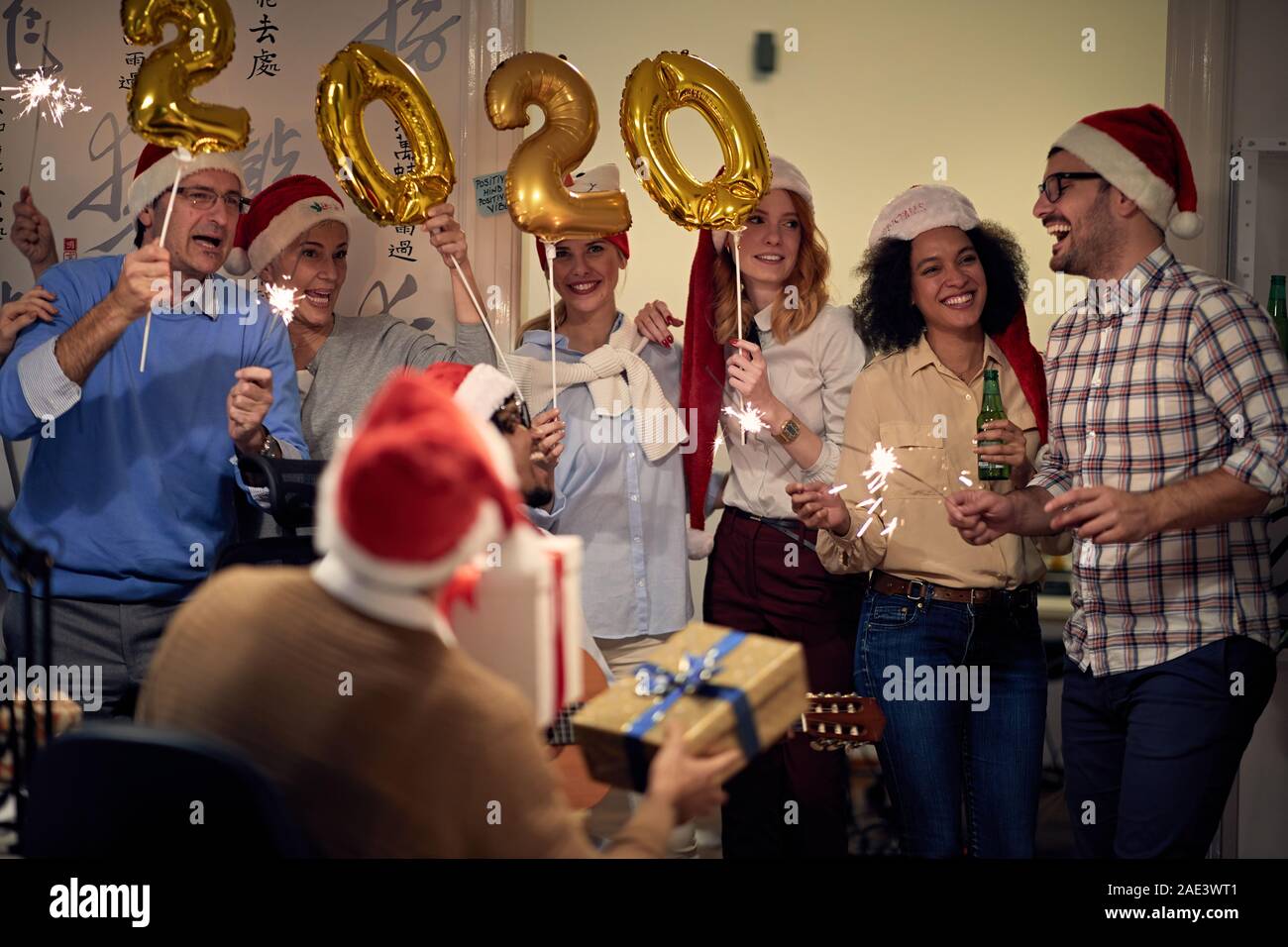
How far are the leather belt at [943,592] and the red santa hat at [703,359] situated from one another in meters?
0.51

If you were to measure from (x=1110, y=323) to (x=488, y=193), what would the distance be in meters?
1.58

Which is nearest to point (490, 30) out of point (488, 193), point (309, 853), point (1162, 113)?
point (488, 193)

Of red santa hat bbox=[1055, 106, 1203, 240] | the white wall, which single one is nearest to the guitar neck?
the white wall

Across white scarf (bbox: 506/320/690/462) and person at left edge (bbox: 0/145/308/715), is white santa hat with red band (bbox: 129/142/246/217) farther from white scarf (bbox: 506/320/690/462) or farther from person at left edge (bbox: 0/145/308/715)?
white scarf (bbox: 506/320/690/462)

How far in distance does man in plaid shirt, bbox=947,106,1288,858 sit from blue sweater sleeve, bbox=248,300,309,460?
1.56 metres

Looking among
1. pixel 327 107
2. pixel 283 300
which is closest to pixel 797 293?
pixel 327 107

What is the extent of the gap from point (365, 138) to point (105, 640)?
4.50 feet

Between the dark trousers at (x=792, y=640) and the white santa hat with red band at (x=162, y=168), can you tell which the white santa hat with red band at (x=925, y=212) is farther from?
the white santa hat with red band at (x=162, y=168)

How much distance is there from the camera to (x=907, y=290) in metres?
3.11

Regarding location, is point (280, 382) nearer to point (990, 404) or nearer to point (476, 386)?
point (476, 386)

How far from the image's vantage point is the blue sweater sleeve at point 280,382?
303cm

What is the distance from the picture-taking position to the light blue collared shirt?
316 centimetres

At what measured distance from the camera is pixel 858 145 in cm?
347

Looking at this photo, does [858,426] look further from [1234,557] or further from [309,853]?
[309,853]
